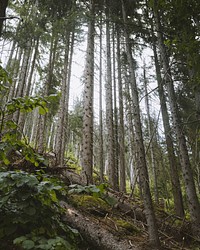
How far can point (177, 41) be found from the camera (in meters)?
3.81

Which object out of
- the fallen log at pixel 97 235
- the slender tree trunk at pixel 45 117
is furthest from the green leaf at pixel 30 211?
the slender tree trunk at pixel 45 117

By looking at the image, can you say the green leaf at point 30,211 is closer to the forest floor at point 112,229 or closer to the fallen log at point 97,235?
the forest floor at point 112,229

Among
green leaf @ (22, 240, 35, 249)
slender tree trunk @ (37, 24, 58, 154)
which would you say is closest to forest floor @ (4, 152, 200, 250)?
green leaf @ (22, 240, 35, 249)

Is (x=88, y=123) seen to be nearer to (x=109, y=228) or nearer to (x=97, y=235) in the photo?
(x=109, y=228)

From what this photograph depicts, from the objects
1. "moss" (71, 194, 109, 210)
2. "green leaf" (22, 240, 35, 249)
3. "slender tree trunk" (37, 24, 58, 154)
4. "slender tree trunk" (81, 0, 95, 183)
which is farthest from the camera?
"slender tree trunk" (37, 24, 58, 154)

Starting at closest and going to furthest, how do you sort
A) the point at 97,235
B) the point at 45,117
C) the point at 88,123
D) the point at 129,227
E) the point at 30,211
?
the point at 30,211 → the point at 97,235 → the point at 129,227 → the point at 88,123 → the point at 45,117

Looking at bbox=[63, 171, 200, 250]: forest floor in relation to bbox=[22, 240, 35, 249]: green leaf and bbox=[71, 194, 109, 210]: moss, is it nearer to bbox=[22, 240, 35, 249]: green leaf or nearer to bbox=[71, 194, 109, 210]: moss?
bbox=[71, 194, 109, 210]: moss

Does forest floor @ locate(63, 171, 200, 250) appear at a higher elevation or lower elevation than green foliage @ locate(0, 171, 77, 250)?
lower

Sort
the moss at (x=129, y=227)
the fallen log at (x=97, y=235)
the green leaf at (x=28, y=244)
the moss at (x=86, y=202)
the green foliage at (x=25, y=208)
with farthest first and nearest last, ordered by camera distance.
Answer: the moss at (x=86, y=202)
the moss at (x=129, y=227)
the fallen log at (x=97, y=235)
the green foliage at (x=25, y=208)
the green leaf at (x=28, y=244)

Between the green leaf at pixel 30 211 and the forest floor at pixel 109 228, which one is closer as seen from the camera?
the green leaf at pixel 30 211

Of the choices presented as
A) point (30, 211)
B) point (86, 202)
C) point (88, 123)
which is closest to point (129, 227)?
point (86, 202)

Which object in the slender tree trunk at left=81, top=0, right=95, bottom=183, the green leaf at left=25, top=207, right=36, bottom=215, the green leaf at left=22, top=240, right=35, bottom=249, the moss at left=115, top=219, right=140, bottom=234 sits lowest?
the moss at left=115, top=219, right=140, bottom=234

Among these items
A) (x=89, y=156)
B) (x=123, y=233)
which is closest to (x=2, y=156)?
(x=123, y=233)

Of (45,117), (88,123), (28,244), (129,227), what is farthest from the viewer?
(45,117)
